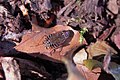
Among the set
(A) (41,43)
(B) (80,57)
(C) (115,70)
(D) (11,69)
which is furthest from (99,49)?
(D) (11,69)

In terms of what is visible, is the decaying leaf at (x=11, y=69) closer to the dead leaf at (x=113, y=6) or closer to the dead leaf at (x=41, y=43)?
the dead leaf at (x=41, y=43)

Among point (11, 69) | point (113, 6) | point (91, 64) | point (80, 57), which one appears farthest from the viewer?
point (113, 6)

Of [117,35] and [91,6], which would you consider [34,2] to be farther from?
[117,35]

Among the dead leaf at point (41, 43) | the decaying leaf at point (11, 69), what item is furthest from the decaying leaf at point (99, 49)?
the decaying leaf at point (11, 69)

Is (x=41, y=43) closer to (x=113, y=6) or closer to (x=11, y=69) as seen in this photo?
(x=11, y=69)

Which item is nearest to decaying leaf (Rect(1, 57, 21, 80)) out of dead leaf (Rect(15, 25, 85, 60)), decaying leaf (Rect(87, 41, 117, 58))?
dead leaf (Rect(15, 25, 85, 60))

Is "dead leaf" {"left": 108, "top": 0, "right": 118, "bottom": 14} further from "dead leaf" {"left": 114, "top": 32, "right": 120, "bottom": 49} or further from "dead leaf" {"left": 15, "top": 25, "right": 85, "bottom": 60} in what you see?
"dead leaf" {"left": 15, "top": 25, "right": 85, "bottom": 60}
